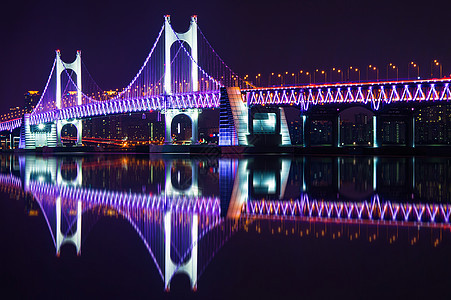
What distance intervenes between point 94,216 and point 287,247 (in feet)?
11.5

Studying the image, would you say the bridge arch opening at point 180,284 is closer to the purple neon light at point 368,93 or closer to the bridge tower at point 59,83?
the purple neon light at point 368,93

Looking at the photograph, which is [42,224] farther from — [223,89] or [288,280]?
[223,89]

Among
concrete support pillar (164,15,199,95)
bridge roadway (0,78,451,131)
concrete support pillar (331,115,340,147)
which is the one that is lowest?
concrete support pillar (331,115,340,147)

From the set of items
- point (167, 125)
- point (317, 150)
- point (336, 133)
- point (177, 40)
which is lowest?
point (317, 150)

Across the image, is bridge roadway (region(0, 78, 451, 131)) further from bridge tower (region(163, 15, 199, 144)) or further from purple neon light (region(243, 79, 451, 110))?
bridge tower (region(163, 15, 199, 144))

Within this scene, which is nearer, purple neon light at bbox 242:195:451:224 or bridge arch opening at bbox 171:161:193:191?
purple neon light at bbox 242:195:451:224

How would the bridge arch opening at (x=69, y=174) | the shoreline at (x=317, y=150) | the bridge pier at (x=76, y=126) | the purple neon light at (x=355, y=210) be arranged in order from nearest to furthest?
the purple neon light at (x=355, y=210) → the bridge arch opening at (x=69, y=174) → the shoreline at (x=317, y=150) → the bridge pier at (x=76, y=126)

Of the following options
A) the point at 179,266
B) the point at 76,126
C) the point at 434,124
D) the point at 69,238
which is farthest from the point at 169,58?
the point at 434,124

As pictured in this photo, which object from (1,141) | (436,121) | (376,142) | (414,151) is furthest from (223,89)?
(1,141)

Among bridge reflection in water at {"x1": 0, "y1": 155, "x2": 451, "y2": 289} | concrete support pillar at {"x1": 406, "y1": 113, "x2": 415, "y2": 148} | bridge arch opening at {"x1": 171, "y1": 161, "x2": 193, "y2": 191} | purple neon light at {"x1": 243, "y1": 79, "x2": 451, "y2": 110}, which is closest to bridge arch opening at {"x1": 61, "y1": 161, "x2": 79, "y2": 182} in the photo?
bridge arch opening at {"x1": 171, "y1": 161, "x2": 193, "y2": 191}

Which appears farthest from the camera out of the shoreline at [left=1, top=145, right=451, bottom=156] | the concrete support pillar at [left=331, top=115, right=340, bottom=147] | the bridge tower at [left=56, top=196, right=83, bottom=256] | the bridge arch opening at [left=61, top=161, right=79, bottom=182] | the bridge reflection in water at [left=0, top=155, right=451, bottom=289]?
the concrete support pillar at [left=331, top=115, right=340, bottom=147]

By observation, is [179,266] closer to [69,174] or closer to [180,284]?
[180,284]

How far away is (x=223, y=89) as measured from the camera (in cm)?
5462

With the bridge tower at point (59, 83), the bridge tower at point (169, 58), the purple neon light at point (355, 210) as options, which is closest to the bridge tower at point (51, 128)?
the bridge tower at point (59, 83)
